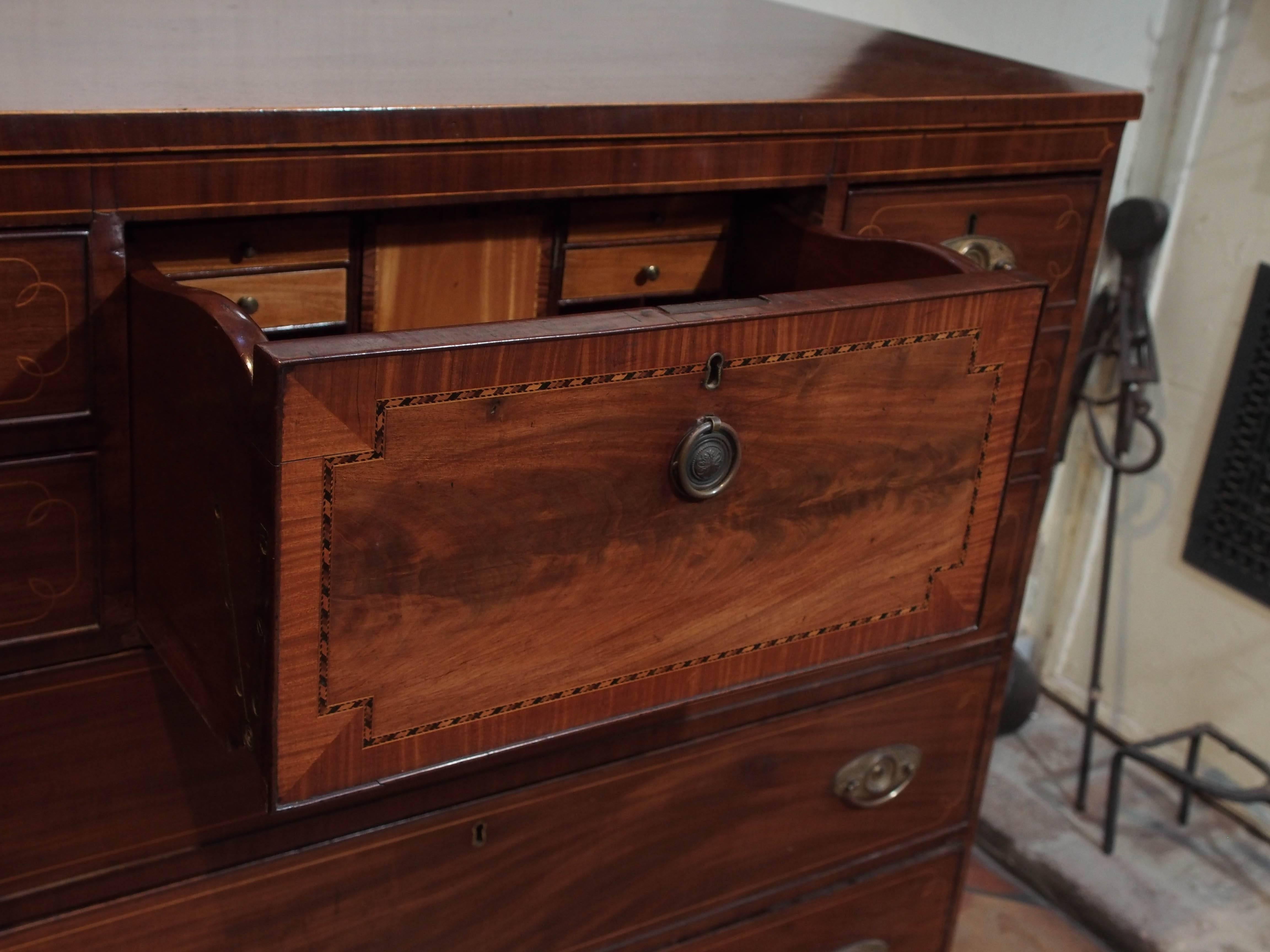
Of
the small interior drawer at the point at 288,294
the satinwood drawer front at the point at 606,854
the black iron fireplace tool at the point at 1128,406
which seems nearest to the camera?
the small interior drawer at the point at 288,294

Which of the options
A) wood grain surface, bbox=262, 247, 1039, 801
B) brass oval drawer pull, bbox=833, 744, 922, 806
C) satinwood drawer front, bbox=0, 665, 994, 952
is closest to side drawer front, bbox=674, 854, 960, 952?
satinwood drawer front, bbox=0, 665, 994, 952

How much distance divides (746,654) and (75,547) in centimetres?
47

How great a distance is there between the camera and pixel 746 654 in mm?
1009

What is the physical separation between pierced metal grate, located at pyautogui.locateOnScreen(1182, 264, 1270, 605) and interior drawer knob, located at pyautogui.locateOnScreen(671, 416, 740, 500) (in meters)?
1.39

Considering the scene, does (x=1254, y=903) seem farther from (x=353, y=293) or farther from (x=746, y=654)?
(x=353, y=293)

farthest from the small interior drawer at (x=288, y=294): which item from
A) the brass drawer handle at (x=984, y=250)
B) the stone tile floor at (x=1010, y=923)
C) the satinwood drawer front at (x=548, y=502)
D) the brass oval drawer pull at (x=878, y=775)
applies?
the stone tile floor at (x=1010, y=923)

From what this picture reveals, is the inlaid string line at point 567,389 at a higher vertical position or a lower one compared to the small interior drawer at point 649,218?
lower

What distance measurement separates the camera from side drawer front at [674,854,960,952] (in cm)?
144

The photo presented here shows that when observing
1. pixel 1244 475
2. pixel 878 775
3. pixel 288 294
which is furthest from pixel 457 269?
pixel 1244 475

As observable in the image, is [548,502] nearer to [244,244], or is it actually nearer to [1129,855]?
[244,244]

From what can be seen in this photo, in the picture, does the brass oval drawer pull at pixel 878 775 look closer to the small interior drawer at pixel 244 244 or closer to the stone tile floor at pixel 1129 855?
the stone tile floor at pixel 1129 855

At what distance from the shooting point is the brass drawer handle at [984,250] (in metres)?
1.26

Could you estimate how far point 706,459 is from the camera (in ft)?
2.98

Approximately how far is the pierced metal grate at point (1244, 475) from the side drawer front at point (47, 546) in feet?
5.49
